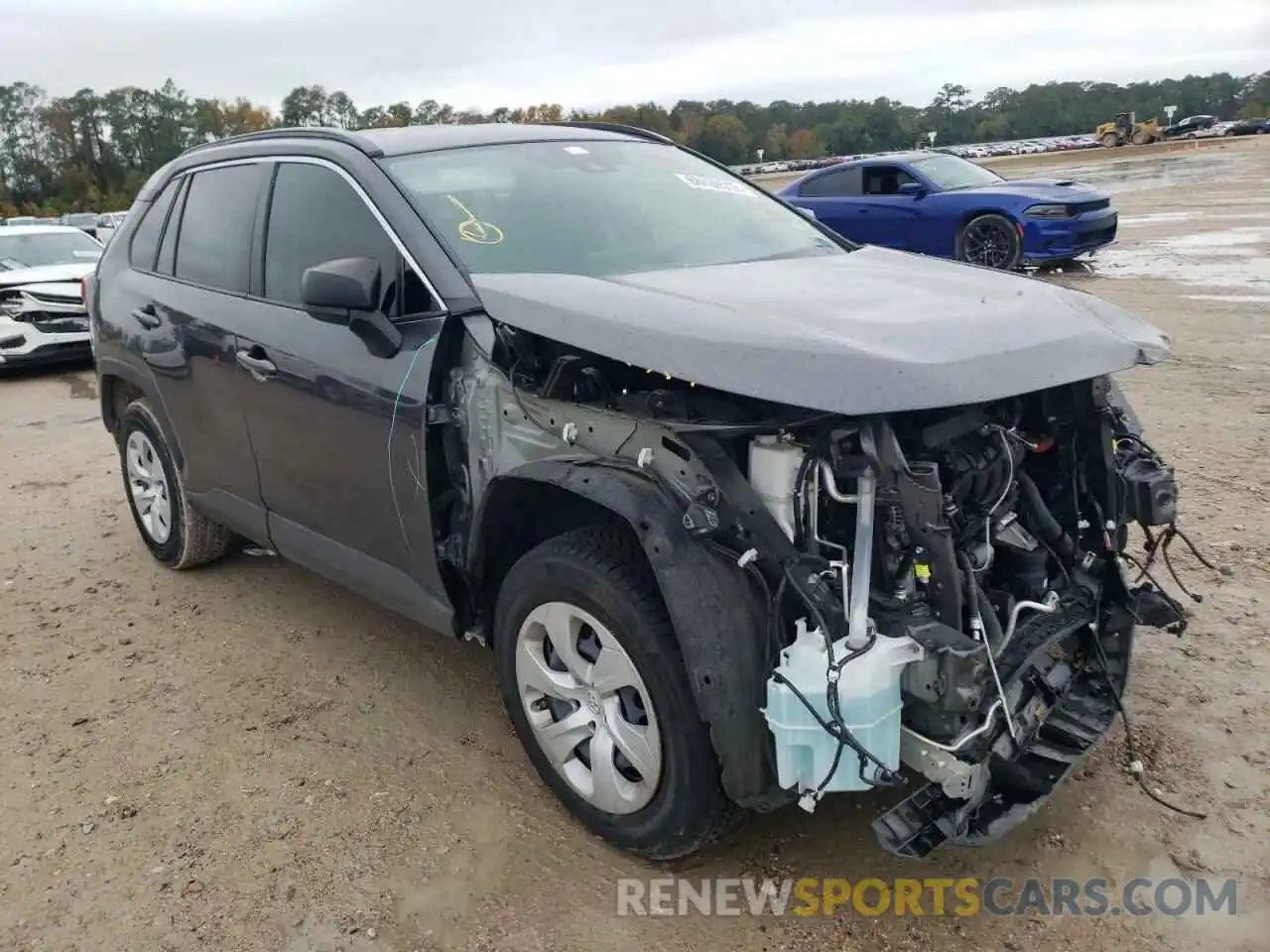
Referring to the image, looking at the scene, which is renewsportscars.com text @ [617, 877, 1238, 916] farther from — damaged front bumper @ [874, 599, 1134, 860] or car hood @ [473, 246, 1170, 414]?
car hood @ [473, 246, 1170, 414]

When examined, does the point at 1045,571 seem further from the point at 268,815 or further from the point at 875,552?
the point at 268,815

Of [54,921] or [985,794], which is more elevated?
[985,794]

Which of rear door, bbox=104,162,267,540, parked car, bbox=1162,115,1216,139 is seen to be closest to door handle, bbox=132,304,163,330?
rear door, bbox=104,162,267,540

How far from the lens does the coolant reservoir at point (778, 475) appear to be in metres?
2.40

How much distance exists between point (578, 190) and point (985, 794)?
235cm

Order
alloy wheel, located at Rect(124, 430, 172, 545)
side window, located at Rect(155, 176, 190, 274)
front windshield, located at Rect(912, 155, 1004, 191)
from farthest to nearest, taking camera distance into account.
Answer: front windshield, located at Rect(912, 155, 1004, 191)
alloy wheel, located at Rect(124, 430, 172, 545)
side window, located at Rect(155, 176, 190, 274)

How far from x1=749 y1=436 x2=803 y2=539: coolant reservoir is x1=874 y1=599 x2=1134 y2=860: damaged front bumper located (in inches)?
22.3

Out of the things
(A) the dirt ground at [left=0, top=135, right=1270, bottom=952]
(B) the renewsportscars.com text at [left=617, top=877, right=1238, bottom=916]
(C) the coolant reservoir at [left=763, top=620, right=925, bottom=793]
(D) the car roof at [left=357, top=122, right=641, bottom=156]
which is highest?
(D) the car roof at [left=357, top=122, right=641, bottom=156]

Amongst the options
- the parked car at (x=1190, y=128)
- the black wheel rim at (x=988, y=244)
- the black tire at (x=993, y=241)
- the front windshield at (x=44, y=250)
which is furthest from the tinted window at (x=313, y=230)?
the parked car at (x=1190, y=128)

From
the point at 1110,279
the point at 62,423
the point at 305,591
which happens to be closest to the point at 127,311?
the point at 305,591

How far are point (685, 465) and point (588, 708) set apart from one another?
2.45ft

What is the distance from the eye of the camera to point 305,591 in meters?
4.73

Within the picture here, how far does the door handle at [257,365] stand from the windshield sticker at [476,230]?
86 cm

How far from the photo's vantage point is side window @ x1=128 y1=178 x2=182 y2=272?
4.56m
